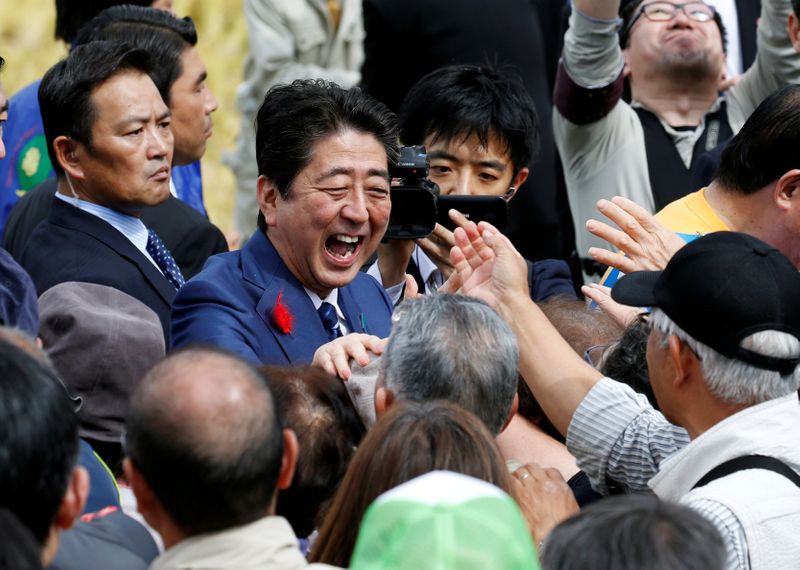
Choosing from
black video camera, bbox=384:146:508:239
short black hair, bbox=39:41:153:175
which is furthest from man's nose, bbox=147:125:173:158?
black video camera, bbox=384:146:508:239

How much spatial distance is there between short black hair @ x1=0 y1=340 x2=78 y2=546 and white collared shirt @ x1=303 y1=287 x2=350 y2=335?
172 cm

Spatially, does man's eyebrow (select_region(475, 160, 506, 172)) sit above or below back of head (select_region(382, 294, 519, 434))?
below

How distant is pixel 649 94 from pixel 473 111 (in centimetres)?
132

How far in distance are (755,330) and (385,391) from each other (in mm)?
742

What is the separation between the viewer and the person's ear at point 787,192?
4.09 meters

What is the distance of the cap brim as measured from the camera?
9.66 feet

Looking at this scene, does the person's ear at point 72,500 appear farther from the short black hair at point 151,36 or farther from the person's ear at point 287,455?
the short black hair at point 151,36

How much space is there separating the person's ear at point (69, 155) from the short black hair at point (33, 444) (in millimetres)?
2091

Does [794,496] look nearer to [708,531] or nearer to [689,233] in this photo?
[708,531]

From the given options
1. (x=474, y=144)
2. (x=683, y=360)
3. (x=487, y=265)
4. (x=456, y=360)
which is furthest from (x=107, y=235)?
(x=683, y=360)

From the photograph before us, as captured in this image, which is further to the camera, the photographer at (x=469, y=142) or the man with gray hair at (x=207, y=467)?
the photographer at (x=469, y=142)

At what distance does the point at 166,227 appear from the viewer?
476 cm

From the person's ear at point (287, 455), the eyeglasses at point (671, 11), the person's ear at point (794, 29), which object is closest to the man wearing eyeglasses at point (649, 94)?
the eyeglasses at point (671, 11)

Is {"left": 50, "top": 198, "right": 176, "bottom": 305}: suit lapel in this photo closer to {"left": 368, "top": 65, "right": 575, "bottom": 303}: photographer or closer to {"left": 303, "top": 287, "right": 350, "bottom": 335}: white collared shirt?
{"left": 303, "top": 287, "right": 350, "bottom": 335}: white collared shirt
